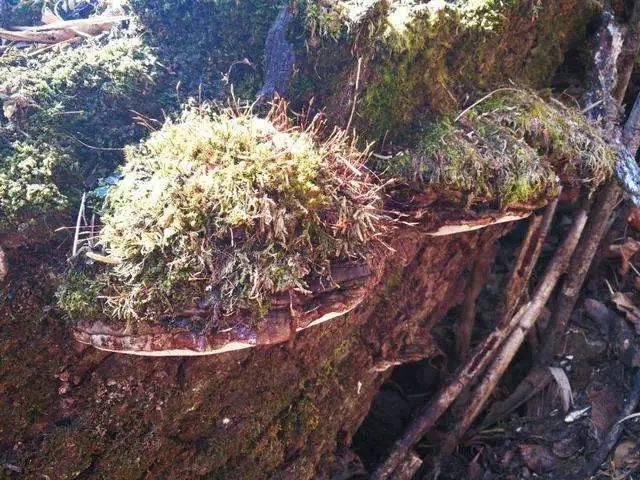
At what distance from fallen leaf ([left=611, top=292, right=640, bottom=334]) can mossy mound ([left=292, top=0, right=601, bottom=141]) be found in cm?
209

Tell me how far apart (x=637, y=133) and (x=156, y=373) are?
3.72 metres

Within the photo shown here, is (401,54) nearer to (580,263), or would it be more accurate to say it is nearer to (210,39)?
(210,39)

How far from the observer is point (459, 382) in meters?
3.62

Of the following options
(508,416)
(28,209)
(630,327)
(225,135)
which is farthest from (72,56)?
(630,327)

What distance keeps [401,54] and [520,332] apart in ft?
7.68

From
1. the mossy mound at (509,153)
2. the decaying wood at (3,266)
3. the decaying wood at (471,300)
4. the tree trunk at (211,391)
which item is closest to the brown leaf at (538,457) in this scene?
the decaying wood at (471,300)

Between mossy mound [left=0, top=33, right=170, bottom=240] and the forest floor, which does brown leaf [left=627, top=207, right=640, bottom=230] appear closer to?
the forest floor

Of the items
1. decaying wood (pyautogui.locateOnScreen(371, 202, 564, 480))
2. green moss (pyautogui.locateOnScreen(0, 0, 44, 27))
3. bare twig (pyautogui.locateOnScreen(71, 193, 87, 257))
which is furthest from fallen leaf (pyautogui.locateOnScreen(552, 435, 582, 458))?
green moss (pyautogui.locateOnScreen(0, 0, 44, 27))

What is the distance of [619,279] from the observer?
→ 4059 millimetres

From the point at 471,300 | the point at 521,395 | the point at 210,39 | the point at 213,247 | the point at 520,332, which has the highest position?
the point at 210,39

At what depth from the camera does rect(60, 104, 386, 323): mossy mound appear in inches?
74.9

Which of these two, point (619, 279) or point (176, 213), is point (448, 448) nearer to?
point (619, 279)

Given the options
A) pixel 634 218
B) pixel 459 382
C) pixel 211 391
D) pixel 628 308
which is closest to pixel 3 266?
pixel 211 391

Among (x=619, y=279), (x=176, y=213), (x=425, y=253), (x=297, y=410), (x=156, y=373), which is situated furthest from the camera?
(x=619, y=279)
